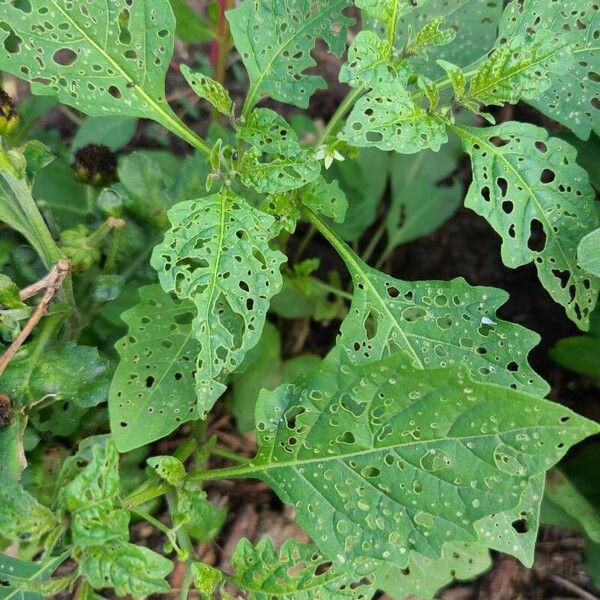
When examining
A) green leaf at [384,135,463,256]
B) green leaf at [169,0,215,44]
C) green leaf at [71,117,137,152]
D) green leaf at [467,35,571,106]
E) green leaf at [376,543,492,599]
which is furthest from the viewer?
green leaf at [384,135,463,256]

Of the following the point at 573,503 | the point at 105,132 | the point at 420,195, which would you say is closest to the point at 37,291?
the point at 105,132

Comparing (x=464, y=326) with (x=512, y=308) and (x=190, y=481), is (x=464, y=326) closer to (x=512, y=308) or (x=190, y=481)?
(x=190, y=481)

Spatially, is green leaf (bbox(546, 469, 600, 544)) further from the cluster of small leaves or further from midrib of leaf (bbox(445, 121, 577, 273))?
midrib of leaf (bbox(445, 121, 577, 273))

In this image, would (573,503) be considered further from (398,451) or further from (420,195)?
(420,195)

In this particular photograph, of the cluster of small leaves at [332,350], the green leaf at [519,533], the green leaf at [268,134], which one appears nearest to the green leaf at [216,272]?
the cluster of small leaves at [332,350]

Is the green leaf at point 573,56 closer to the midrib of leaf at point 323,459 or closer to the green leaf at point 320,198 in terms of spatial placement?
the green leaf at point 320,198

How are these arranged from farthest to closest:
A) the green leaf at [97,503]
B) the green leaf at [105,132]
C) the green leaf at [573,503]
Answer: the green leaf at [105,132] < the green leaf at [573,503] < the green leaf at [97,503]

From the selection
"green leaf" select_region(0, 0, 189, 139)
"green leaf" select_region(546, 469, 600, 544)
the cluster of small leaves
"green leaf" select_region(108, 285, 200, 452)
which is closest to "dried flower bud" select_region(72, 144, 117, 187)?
the cluster of small leaves
